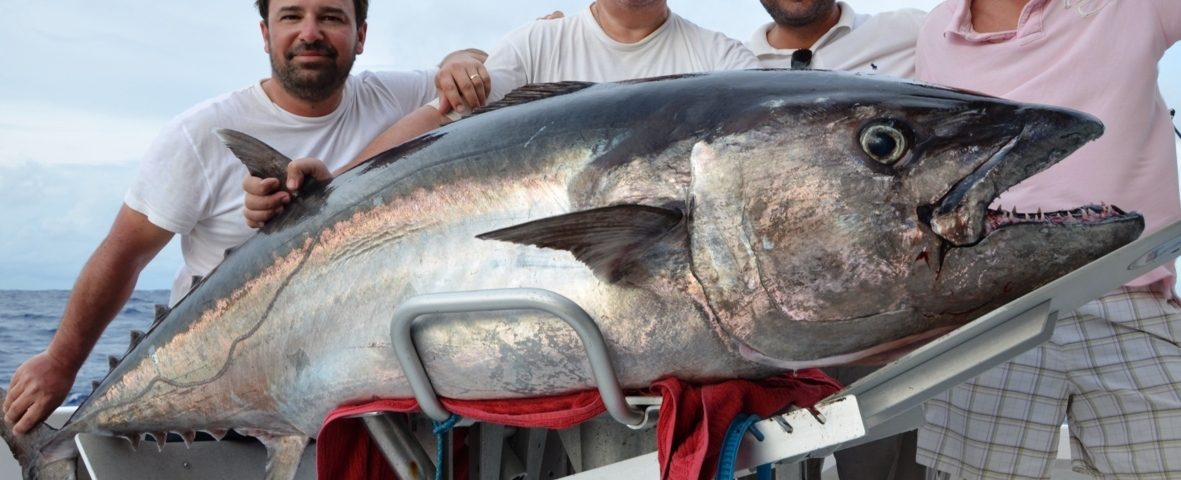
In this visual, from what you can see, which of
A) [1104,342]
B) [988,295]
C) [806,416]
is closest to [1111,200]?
[1104,342]

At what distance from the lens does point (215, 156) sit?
2969 mm

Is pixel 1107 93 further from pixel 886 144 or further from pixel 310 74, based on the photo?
pixel 310 74

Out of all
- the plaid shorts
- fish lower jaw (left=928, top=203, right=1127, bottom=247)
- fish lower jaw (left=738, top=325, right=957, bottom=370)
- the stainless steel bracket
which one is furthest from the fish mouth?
the plaid shorts

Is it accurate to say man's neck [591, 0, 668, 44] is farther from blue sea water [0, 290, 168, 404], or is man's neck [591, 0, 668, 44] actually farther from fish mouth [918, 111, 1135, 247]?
blue sea water [0, 290, 168, 404]

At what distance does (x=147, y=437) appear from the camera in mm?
2621

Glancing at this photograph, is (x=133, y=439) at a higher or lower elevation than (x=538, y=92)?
lower

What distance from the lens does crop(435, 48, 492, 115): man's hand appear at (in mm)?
2596

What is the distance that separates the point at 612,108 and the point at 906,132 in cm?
46

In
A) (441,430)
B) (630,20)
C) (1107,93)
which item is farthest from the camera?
(630,20)

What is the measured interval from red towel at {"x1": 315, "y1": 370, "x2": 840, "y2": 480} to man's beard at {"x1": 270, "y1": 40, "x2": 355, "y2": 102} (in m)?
1.58

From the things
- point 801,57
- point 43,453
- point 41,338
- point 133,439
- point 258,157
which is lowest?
point 41,338

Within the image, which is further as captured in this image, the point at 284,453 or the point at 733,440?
the point at 284,453

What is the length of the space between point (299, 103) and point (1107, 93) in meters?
2.32

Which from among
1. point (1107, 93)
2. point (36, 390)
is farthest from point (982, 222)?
point (36, 390)
